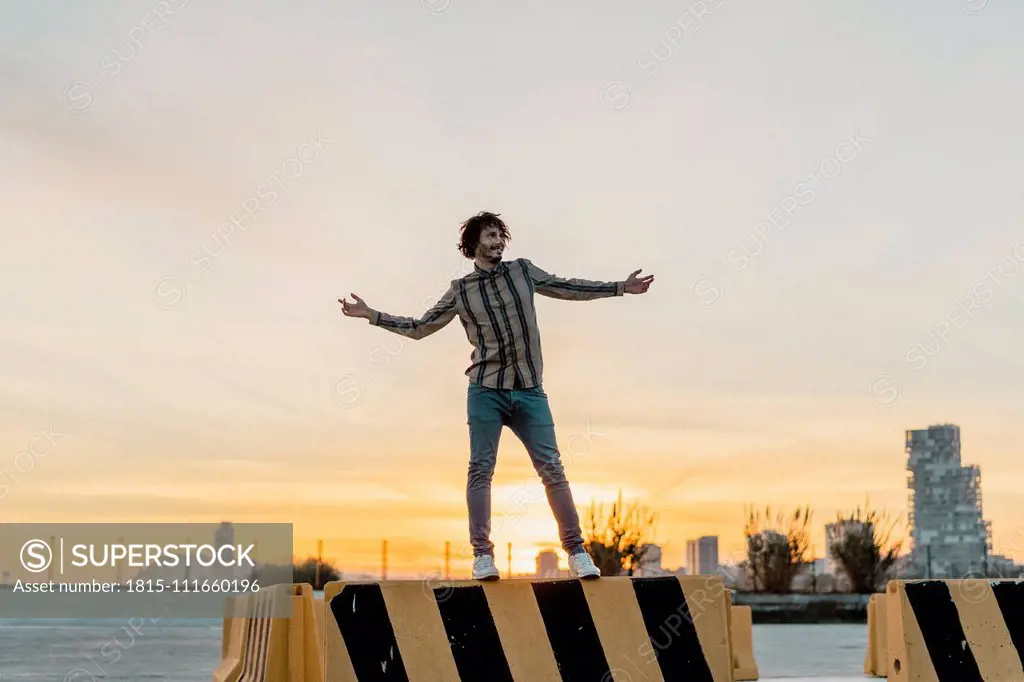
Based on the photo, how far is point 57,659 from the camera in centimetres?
1048

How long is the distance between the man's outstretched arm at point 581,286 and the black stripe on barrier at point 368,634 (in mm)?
1651

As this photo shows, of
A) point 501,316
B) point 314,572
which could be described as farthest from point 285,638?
point 314,572

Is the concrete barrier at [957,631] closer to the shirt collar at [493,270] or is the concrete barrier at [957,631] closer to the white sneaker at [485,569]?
the white sneaker at [485,569]

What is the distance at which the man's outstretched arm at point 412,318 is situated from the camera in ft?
16.7

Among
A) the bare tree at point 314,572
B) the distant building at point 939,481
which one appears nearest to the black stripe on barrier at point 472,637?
the bare tree at point 314,572

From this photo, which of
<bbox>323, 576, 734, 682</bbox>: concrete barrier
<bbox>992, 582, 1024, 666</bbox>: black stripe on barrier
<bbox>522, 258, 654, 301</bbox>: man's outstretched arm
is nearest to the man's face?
<bbox>522, 258, 654, 301</bbox>: man's outstretched arm

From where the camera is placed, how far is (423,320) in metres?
5.12

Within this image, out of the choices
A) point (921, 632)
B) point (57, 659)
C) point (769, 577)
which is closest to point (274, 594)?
point (921, 632)

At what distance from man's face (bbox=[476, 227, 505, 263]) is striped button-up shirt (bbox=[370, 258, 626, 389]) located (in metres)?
0.05

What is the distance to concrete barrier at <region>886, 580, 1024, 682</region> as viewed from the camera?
15.4 feet

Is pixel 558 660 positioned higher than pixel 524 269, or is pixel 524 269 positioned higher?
pixel 524 269

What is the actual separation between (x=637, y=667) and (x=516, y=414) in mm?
1225

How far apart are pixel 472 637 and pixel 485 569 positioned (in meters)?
0.36

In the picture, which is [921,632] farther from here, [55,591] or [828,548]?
[55,591]
